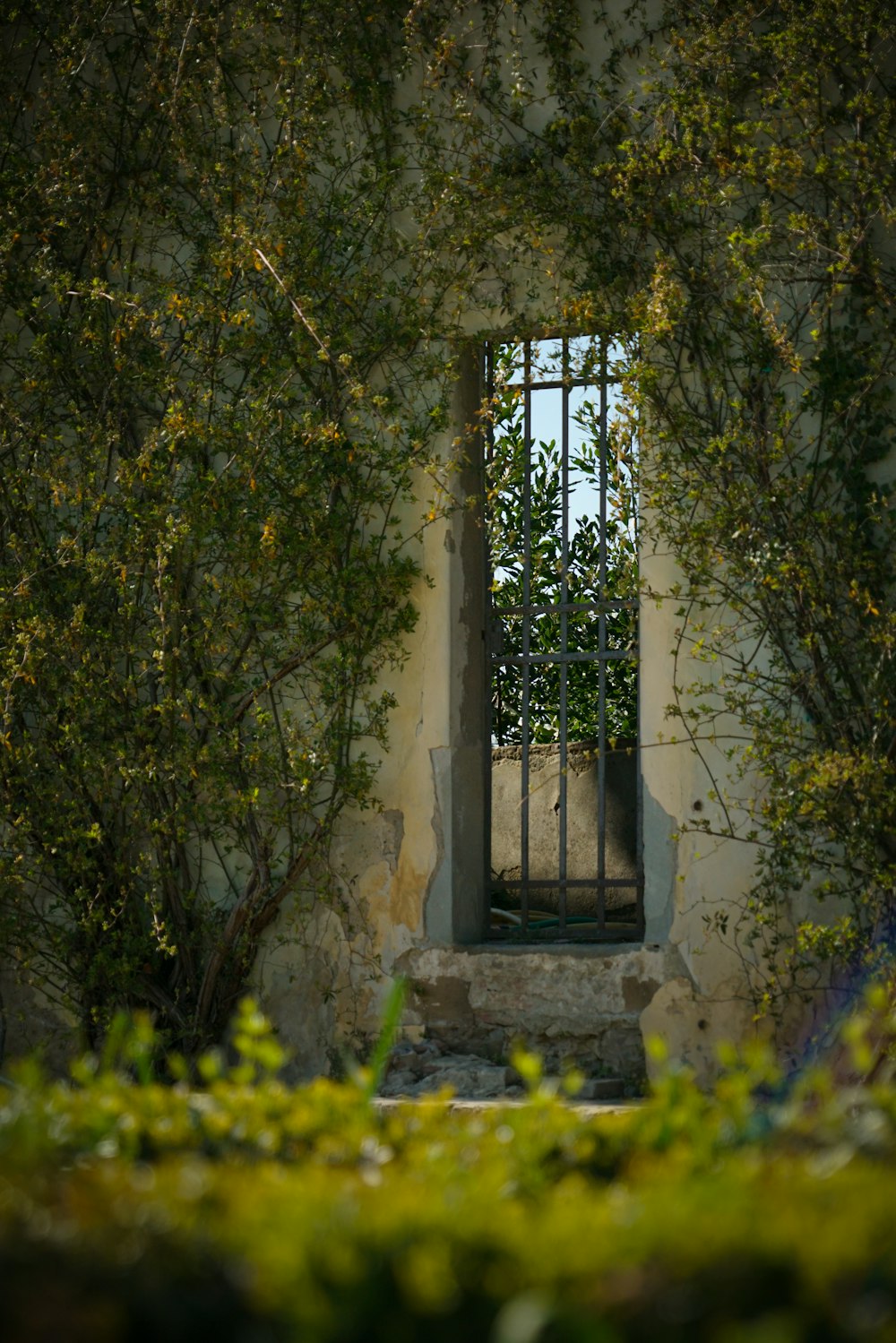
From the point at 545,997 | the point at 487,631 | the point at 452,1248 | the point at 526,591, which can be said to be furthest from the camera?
the point at 487,631

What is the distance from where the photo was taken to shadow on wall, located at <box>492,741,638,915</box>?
24.2 ft

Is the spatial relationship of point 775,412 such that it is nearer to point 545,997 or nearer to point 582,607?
point 582,607

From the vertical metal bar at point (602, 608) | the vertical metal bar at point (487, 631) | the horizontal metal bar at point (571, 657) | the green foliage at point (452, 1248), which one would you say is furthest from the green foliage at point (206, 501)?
the green foliage at point (452, 1248)

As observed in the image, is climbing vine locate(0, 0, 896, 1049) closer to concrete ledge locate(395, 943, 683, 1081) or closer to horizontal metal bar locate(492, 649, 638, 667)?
horizontal metal bar locate(492, 649, 638, 667)

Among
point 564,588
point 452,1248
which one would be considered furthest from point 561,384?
point 452,1248

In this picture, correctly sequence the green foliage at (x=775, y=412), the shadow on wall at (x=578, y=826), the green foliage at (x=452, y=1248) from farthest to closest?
the shadow on wall at (x=578, y=826), the green foliage at (x=775, y=412), the green foliage at (x=452, y=1248)

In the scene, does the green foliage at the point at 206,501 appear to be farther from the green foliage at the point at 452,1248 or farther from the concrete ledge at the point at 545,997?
the green foliage at the point at 452,1248

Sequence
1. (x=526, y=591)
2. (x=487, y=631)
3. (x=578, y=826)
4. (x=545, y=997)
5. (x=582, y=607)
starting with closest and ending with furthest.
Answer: (x=545, y=997) < (x=582, y=607) < (x=526, y=591) < (x=487, y=631) < (x=578, y=826)

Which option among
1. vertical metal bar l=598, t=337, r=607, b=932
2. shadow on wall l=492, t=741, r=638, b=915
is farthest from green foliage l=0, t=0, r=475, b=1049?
shadow on wall l=492, t=741, r=638, b=915

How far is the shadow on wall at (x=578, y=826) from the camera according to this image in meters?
7.39

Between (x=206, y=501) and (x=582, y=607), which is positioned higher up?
(x=206, y=501)

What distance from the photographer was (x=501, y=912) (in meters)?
6.61

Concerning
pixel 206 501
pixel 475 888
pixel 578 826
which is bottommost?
pixel 475 888

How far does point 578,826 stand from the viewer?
24.5ft
